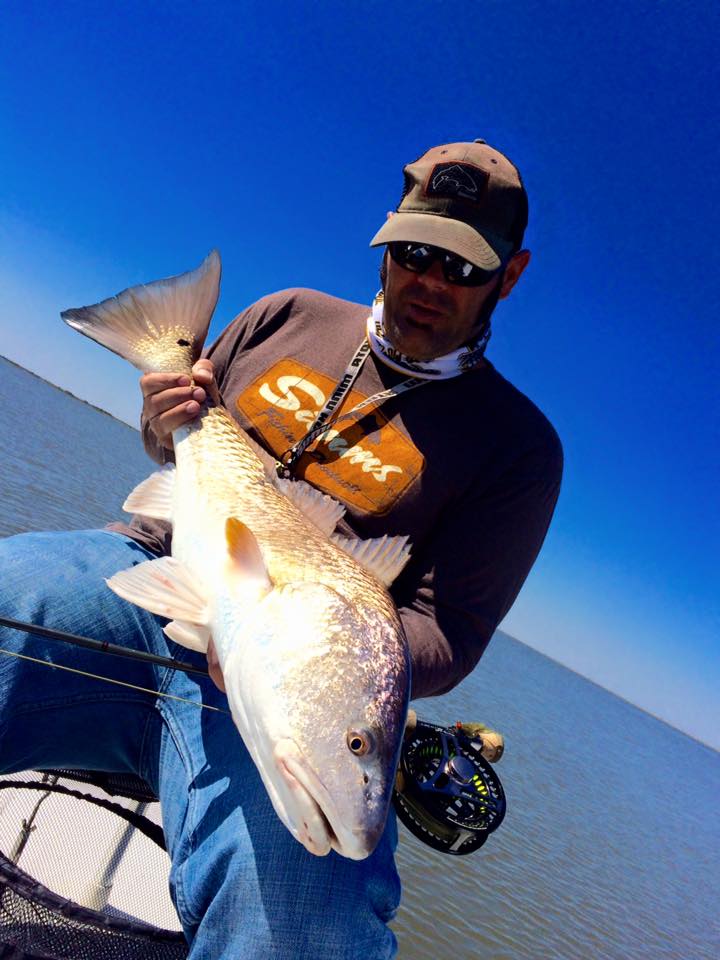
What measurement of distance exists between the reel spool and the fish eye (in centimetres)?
125

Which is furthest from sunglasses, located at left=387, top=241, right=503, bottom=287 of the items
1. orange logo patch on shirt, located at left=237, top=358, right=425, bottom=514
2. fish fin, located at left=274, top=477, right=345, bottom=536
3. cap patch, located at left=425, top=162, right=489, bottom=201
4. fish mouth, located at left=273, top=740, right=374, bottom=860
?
fish mouth, located at left=273, top=740, right=374, bottom=860

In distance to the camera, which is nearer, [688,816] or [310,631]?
[310,631]

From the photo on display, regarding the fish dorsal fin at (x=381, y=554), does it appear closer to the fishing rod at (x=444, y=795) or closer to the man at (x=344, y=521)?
the man at (x=344, y=521)

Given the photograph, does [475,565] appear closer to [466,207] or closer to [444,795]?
[444,795]

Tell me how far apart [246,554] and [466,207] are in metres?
2.37

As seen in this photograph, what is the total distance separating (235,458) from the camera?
10.3 ft

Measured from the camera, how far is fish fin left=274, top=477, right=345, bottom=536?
3008 mm

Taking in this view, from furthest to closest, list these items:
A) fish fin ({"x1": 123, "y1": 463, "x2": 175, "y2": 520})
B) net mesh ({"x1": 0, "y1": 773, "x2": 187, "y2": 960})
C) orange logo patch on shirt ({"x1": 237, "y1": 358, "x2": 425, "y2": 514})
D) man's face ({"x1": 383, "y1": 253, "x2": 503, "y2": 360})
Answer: man's face ({"x1": 383, "y1": 253, "x2": 503, "y2": 360}) → orange logo patch on shirt ({"x1": 237, "y1": 358, "x2": 425, "y2": 514}) → fish fin ({"x1": 123, "y1": 463, "x2": 175, "y2": 520}) → net mesh ({"x1": 0, "y1": 773, "x2": 187, "y2": 960})

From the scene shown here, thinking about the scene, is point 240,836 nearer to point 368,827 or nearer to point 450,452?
point 368,827

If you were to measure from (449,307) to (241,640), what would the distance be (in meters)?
2.34

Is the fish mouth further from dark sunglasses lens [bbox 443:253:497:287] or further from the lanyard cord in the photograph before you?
dark sunglasses lens [bbox 443:253:497:287]

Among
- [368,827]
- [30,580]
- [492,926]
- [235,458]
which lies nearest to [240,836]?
[368,827]

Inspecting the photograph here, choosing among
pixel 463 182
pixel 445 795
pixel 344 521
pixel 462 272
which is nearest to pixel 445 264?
pixel 462 272

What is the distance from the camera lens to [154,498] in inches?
125
